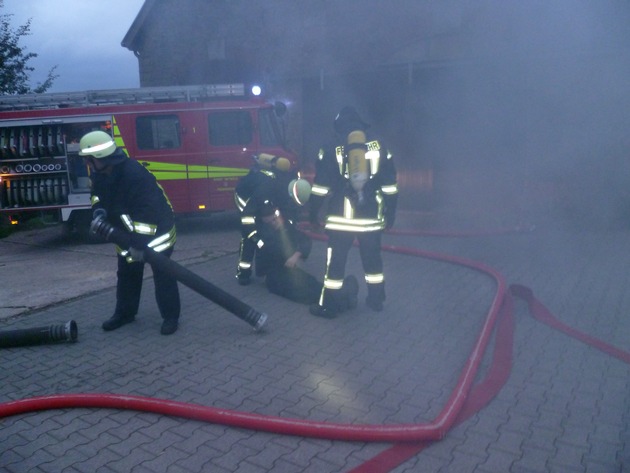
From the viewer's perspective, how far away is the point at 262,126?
878cm

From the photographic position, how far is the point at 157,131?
857 centimetres

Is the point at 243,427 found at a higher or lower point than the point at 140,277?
lower

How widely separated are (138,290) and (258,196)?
1292mm

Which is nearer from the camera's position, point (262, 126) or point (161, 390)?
point (161, 390)

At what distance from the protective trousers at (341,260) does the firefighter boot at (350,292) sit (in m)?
0.11

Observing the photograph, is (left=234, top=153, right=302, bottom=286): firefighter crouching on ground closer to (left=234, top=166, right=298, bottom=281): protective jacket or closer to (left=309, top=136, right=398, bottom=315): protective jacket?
(left=234, top=166, right=298, bottom=281): protective jacket

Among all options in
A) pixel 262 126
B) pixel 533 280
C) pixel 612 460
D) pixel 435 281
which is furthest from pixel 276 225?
pixel 262 126

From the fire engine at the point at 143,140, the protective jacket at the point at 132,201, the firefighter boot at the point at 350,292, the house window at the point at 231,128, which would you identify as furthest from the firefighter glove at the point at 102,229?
the house window at the point at 231,128

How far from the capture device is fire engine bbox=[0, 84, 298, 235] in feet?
27.4

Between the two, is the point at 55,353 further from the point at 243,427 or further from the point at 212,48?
the point at 212,48

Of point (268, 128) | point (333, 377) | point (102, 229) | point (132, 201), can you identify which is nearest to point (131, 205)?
point (132, 201)

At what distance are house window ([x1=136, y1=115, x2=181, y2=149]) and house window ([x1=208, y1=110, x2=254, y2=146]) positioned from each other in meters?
0.51

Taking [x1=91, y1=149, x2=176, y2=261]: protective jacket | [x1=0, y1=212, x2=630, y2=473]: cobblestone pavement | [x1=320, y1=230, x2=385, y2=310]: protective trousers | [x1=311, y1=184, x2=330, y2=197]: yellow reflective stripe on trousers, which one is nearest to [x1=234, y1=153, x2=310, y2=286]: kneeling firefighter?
[x1=0, y1=212, x2=630, y2=473]: cobblestone pavement

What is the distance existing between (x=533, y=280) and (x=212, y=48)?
679 cm
